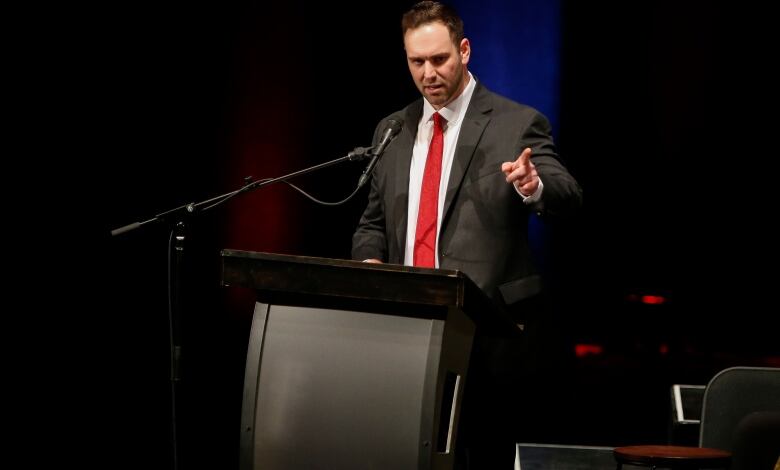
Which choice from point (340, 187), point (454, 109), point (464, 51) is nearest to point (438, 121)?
point (454, 109)

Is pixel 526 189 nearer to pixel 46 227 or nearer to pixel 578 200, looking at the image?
pixel 578 200

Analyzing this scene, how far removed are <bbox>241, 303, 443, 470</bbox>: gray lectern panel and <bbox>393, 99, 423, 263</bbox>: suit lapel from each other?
0.61 m

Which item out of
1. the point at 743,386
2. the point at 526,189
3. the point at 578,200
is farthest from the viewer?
the point at 743,386

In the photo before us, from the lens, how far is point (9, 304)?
366cm

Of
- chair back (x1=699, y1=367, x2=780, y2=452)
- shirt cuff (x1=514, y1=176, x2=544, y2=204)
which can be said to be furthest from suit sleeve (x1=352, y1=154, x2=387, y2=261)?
chair back (x1=699, y1=367, x2=780, y2=452)

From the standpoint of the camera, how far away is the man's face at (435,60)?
8.48 feet

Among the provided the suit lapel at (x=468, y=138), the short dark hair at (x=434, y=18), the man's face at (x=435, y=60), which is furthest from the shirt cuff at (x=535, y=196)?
the short dark hair at (x=434, y=18)

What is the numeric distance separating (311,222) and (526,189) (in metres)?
2.59

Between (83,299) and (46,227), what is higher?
(46,227)

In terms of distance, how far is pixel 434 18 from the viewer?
8.53 ft

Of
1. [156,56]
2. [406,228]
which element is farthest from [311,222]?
[406,228]

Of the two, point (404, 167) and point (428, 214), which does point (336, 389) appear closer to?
point (428, 214)

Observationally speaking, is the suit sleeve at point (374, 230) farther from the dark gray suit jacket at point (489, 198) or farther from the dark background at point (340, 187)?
the dark background at point (340, 187)

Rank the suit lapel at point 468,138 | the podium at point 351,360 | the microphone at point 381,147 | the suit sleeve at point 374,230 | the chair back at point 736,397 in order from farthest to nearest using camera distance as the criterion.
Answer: the chair back at point 736,397 → the suit sleeve at point 374,230 → the suit lapel at point 468,138 → the microphone at point 381,147 → the podium at point 351,360
